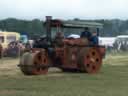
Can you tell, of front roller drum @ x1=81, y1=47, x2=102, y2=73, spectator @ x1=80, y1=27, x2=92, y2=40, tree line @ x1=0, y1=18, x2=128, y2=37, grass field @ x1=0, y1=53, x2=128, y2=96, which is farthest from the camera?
tree line @ x1=0, y1=18, x2=128, y2=37

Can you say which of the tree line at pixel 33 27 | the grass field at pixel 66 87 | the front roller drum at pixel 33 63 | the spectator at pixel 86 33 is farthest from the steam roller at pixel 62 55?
the tree line at pixel 33 27

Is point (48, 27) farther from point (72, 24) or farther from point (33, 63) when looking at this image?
point (33, 63)

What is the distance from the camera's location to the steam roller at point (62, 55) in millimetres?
23219

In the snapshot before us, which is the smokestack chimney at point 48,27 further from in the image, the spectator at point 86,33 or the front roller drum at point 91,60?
the spectator at point 86,33

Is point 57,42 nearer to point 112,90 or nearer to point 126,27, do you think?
point 112,90

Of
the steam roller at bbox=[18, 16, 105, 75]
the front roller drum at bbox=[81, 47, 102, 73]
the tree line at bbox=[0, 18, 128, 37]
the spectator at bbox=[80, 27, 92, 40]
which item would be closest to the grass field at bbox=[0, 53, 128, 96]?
the steam roller at bbox=[18, 16, 105, 75]

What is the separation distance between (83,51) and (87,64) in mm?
593

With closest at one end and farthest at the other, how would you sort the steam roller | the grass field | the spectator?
the grass field → the steam roller → the spectator

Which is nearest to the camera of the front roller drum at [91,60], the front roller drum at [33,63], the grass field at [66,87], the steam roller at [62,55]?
the grass field at [66,87]

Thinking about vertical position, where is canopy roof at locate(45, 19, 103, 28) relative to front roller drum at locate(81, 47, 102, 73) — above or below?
above

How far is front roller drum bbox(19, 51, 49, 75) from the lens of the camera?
907 inches

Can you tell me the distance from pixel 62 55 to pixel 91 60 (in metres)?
1.35

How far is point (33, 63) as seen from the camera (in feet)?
75.7

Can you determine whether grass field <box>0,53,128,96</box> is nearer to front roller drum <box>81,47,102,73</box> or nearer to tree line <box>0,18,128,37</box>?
front roller drum <box>81,47,102,73</box>
